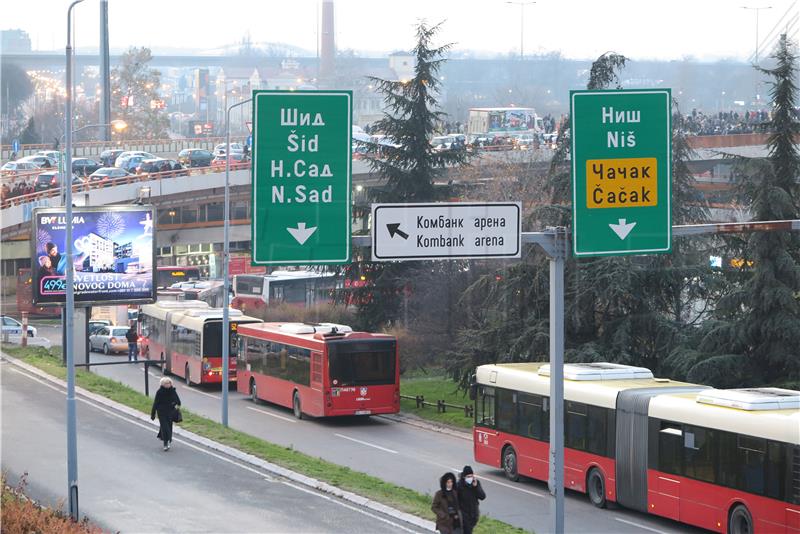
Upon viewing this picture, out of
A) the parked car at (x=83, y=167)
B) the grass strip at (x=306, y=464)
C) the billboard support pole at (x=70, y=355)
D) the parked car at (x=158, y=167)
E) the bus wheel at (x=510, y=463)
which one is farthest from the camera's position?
the parked car at (x=83, y=167)

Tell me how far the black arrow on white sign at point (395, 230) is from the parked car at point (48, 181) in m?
56.9

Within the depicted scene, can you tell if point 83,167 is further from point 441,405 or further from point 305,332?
point 441,405

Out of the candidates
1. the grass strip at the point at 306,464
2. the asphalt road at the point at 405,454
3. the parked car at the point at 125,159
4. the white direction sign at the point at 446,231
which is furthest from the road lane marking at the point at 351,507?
the parked car at the point at 125,159

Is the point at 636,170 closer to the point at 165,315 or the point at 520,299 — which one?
the point at 520,299

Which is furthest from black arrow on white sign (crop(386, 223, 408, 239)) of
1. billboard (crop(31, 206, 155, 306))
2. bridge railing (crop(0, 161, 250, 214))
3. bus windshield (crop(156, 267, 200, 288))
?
bus windshield (crop(156, 267, 200, 288))

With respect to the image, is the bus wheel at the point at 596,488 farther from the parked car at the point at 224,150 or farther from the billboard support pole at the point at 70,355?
the parked car at the point at 224,150

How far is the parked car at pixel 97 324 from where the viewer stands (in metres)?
56.1

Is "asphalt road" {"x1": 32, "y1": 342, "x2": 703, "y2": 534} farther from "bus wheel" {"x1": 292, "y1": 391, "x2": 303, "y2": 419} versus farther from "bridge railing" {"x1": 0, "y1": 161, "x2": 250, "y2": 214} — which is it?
"bridge railing" {"x1": 0, "y1": 161, "x2": 250, "y2": 214}

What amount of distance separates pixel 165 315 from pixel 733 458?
30863mm

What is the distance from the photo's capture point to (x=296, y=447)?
1168 inches

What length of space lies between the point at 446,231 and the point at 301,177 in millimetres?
1866

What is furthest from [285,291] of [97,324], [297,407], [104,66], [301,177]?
[104,66]

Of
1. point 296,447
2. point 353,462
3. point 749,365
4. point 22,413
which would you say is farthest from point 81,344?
point 749,365

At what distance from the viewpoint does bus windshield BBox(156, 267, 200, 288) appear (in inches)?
3031
